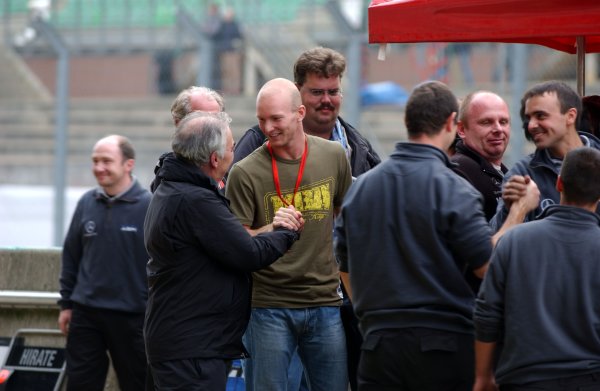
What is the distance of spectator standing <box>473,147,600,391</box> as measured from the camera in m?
4.40

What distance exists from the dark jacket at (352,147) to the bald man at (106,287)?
6.04 ft

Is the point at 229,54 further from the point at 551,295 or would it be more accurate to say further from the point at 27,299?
the point at 551,295

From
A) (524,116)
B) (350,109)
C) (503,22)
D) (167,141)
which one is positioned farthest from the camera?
(167,141)

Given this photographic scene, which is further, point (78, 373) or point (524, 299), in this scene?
point (78, 373)

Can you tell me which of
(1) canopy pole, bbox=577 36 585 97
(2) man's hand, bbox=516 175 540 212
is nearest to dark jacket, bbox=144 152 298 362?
(2) man's hand, bbox=516 175 540 212

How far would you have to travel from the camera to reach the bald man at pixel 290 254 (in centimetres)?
553

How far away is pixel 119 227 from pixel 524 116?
3223 mm

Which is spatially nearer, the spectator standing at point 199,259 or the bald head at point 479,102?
the spectator standing at point 199,259

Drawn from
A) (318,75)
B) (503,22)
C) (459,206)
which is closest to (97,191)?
(318,75)

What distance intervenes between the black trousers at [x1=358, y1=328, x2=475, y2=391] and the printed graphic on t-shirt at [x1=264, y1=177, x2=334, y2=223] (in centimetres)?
102

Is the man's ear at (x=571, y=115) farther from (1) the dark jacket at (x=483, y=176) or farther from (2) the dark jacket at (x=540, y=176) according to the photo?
(1) the dark jacket at (x=483, y=176)

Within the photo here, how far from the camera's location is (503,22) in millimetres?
5820

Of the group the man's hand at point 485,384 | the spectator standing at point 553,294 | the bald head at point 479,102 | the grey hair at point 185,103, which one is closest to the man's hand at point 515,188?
the spectator standing at point 553,294

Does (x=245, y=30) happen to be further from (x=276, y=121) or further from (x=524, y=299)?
(x=524, y=299)
